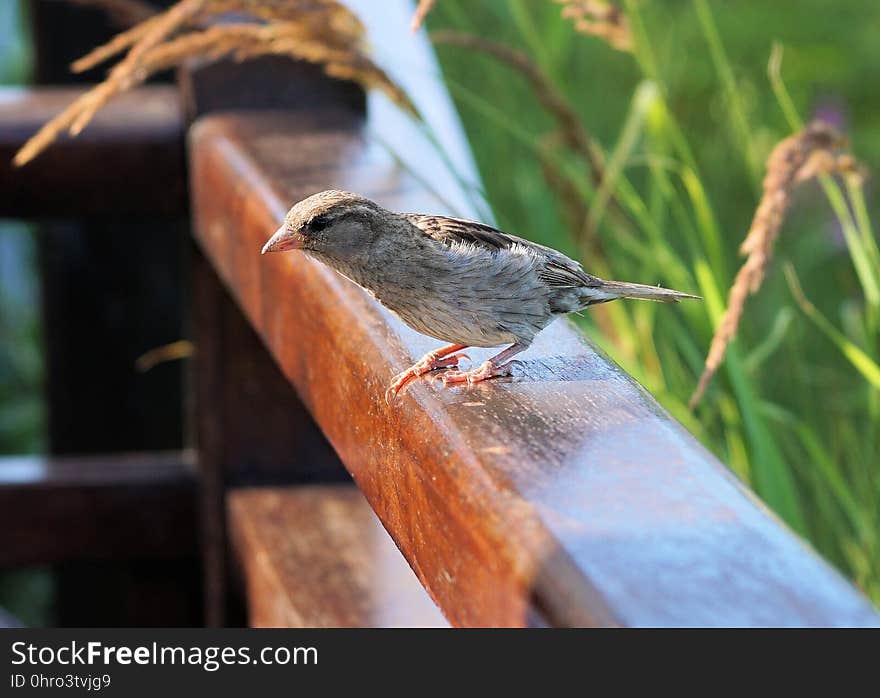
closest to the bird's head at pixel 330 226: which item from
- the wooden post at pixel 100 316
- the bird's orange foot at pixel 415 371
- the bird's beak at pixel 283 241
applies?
the bird's beak at pixel 283 241

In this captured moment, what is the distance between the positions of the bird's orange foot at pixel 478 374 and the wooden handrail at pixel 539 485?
20 mm

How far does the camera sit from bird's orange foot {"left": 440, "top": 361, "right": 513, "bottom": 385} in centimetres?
115

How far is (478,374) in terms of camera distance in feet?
3.80

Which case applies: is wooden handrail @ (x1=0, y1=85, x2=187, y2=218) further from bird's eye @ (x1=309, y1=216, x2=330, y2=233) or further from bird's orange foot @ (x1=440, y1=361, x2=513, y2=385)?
bird's orange foot @ (x1=440, y1=361, x2=513, y2=385)

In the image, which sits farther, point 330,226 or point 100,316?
point 100,316

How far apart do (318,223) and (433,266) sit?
0.45 feet

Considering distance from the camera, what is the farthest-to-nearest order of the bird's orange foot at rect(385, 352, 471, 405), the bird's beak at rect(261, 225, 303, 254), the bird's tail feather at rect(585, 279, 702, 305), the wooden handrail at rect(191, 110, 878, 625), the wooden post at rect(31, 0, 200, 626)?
the wooden post at rect(31, 0, 200, 626) < the bird's tail feather at rect(585, 279, 702, 305) < the bird's beak at rect(261, 225, 303, 254) < the bird's orange foot at rect(385, 352, 471, 405) < the wooden handrail at rect(191, 110, 878, 625)

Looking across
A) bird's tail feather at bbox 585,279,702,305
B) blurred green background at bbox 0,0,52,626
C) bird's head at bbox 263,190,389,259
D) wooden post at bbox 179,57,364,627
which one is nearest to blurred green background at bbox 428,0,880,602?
bird's tail feather at bbox 585,279,702,305

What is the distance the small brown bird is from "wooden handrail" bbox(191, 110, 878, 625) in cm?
4

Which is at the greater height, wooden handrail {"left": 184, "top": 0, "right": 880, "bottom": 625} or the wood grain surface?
wooden handrail {"left": 184, "top": 0, "right": 880, "bottom": 625}

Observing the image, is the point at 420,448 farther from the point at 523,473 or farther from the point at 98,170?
the point at 98,170

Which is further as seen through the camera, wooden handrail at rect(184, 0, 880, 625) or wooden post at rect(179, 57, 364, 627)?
wooden post at rect(179, 57, 364, 627)

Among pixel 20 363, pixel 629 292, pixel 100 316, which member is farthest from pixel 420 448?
pixel 20 363

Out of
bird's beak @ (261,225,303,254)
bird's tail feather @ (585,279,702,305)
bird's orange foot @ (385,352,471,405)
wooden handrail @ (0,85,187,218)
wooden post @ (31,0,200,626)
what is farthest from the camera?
wooden post @ (31,0,200,626)
